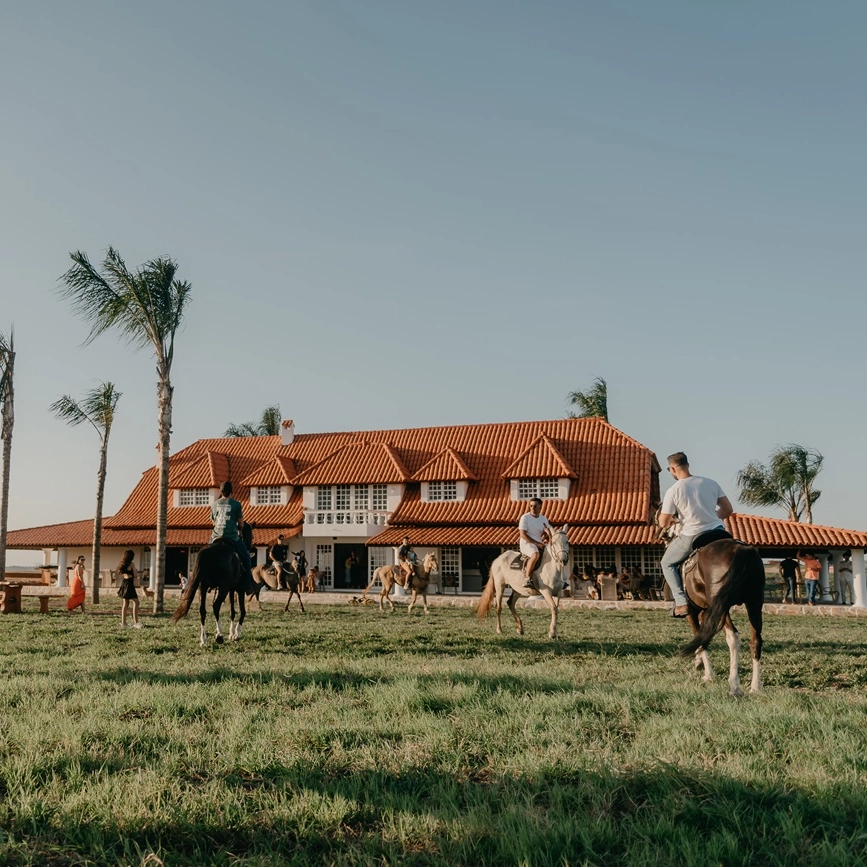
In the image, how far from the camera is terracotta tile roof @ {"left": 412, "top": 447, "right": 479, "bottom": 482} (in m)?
38.4

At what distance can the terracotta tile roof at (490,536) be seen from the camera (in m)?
32.9

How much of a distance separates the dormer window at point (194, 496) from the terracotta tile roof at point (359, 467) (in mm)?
5644

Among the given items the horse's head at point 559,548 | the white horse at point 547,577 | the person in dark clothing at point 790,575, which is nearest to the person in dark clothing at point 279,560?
the white horse at point 547,577

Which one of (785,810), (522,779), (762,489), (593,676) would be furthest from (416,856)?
(762,489)

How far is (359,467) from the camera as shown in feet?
133

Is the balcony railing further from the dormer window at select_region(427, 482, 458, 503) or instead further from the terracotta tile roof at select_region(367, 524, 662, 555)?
the dormer window at select_region(427, 482, 458, 503)

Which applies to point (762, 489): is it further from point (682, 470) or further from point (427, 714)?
point (427, 714)

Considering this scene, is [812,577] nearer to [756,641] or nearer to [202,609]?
[756,641]

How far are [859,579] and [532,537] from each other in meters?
18.9

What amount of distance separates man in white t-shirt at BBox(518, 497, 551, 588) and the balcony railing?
24571 mm

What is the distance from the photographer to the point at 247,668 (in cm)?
899

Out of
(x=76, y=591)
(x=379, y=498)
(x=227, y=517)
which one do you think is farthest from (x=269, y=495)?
(x=227, y=517)

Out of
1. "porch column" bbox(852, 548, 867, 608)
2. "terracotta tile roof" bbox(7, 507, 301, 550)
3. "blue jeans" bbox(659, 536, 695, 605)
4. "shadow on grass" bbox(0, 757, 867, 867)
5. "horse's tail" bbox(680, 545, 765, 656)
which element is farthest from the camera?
"terracotta tile roof" bbox(7, 507, 301, 550)

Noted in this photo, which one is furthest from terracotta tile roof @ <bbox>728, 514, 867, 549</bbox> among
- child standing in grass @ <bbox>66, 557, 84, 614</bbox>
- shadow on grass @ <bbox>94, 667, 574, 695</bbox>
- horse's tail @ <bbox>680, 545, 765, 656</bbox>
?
shadow on grass @ <bbox>94, 667, 574, 695</bbox>
